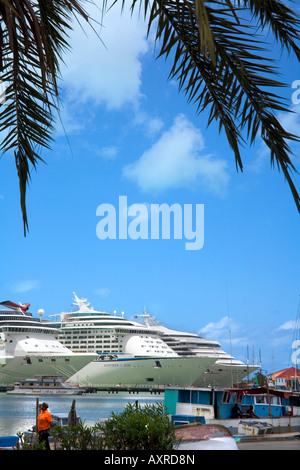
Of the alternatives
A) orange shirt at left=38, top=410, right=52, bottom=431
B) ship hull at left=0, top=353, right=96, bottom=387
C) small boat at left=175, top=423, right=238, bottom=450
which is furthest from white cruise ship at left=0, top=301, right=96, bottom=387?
small boat at left=175, top=423, right=238, bottom=450

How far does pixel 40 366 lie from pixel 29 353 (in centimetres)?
227

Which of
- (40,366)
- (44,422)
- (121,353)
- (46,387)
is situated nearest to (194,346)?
(121,353)

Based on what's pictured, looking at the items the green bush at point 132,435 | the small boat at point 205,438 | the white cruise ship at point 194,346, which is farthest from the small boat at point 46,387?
the green bush at point 132,435

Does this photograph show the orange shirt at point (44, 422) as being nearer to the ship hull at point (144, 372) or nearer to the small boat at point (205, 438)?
the small boat at point (205, 438)

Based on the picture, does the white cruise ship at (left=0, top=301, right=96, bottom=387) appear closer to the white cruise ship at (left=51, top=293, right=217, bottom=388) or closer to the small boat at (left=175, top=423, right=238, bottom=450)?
the white cruise ship at (left=51, top=293, right=217, bottom=388)

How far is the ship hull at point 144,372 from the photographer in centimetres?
6794

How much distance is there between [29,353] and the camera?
7319cm

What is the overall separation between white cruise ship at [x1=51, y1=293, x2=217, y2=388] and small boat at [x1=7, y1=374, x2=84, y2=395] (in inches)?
212

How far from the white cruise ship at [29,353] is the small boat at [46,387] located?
201 inches

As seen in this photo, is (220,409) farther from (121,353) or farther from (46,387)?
(121,353)

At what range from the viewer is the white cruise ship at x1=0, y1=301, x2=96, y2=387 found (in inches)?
2847

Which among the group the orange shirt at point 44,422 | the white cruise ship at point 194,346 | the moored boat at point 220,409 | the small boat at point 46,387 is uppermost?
the white cruise ship at point 194,346

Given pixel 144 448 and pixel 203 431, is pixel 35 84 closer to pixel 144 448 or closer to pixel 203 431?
pixel 144 448
